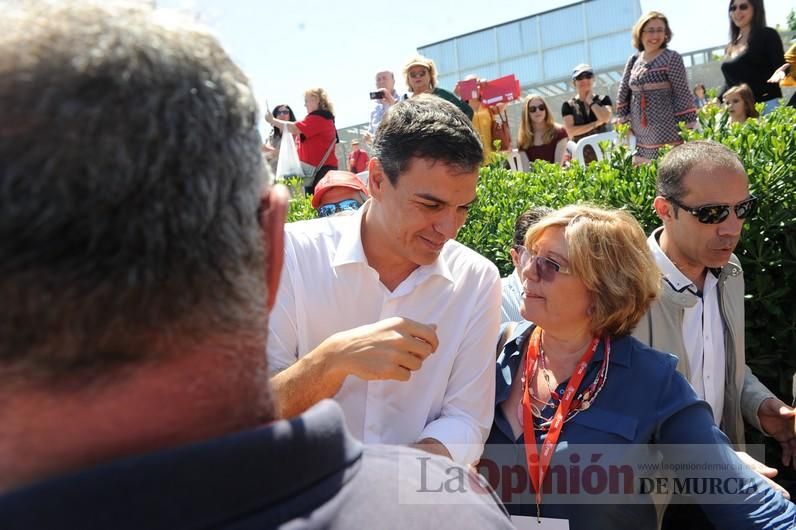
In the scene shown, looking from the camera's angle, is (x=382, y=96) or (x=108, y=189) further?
(x=382, y=96)

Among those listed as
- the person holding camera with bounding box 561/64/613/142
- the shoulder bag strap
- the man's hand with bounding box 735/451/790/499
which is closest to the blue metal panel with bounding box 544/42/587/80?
the person holding camera with bounding box 561/64/613/142

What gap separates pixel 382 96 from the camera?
29.6 ft

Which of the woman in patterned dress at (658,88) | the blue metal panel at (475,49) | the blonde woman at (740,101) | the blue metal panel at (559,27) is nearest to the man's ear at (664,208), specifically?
the woman in patterned dress at (658,88)

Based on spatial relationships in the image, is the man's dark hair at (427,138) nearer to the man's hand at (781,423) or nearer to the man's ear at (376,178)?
the man's ear at (376,178)

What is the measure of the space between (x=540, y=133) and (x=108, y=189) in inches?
337

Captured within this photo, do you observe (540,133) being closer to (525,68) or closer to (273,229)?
(273,229)

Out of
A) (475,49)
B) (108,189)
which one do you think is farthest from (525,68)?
(108,189)

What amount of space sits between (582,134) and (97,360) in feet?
28.6

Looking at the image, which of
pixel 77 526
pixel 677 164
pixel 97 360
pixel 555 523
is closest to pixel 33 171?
pixel 97 360

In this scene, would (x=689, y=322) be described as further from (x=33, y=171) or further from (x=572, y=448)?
(x=33, y=171)

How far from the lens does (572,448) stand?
2.67 metres

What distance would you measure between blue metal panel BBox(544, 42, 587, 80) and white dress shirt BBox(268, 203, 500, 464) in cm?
2709

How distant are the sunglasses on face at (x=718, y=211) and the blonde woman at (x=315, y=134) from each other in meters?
6.34

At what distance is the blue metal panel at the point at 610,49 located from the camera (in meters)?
27.1
